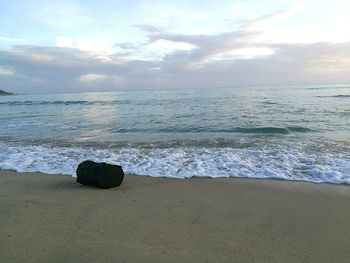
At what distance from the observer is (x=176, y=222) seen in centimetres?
459

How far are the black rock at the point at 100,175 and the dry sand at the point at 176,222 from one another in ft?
0.61

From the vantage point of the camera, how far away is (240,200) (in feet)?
18.8

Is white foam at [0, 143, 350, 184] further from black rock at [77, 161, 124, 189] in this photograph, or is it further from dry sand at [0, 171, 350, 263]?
black rock at [77, 161, 124, 189]

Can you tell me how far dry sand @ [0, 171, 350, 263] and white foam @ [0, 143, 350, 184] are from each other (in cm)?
87

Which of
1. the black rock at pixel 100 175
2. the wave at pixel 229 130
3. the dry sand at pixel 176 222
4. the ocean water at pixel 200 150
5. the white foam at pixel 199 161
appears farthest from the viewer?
the wave at pixel 229 130

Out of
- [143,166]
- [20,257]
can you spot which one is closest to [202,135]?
[143,166]

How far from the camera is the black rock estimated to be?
6340 mm

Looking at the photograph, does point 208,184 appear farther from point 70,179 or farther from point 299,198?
point 70,179

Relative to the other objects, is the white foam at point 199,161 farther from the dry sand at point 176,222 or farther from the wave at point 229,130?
the wave at point 229,130

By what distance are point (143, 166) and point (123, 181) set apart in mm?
1420

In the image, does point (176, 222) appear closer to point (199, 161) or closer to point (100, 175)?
point (100, 175)

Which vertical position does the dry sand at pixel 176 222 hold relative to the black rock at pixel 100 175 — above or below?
below

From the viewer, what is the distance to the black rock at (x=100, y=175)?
20.8 feet

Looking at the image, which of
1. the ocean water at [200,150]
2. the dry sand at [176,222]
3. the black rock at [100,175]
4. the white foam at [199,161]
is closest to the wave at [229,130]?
the ocean water at [200,150]
